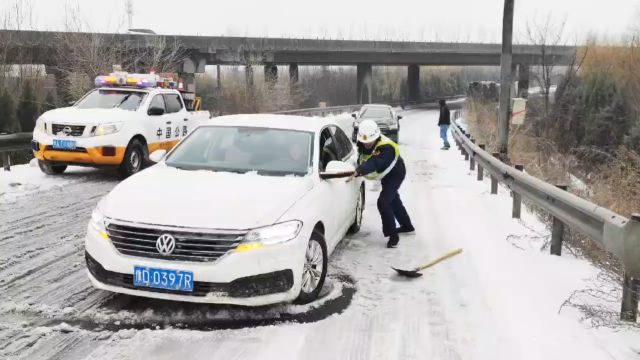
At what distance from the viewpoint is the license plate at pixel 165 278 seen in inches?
165

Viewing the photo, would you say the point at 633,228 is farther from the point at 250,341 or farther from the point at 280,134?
the point at 280,134

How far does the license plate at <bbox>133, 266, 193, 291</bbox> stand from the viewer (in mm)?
4180

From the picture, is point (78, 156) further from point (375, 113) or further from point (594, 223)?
point (375, 113)

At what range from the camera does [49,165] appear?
35.5 feet

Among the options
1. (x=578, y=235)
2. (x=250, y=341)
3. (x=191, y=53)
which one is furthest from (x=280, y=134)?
(x=191, y=53)

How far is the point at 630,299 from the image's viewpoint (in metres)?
4.23

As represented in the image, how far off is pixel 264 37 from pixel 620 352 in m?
44.9

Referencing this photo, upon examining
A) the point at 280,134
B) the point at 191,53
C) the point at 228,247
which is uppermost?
the point at 191,53

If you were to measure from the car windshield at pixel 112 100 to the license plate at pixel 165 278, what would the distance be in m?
7.66

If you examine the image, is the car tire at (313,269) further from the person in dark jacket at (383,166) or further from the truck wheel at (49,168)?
the truck wheel at (49,168)

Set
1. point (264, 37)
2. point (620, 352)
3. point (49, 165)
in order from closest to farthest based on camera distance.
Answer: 1. point (620, 352)
2. point (49, 165)
3. point (264, 37)

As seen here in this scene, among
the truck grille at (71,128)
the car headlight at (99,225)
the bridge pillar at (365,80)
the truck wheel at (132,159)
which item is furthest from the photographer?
the bridge pillar at (365,80)

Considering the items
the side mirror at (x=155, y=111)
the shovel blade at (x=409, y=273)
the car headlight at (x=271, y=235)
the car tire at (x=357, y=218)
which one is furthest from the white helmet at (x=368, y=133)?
the side mirror at (x=155, y=111)

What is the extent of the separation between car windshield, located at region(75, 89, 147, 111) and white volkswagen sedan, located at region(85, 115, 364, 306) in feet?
20.7
